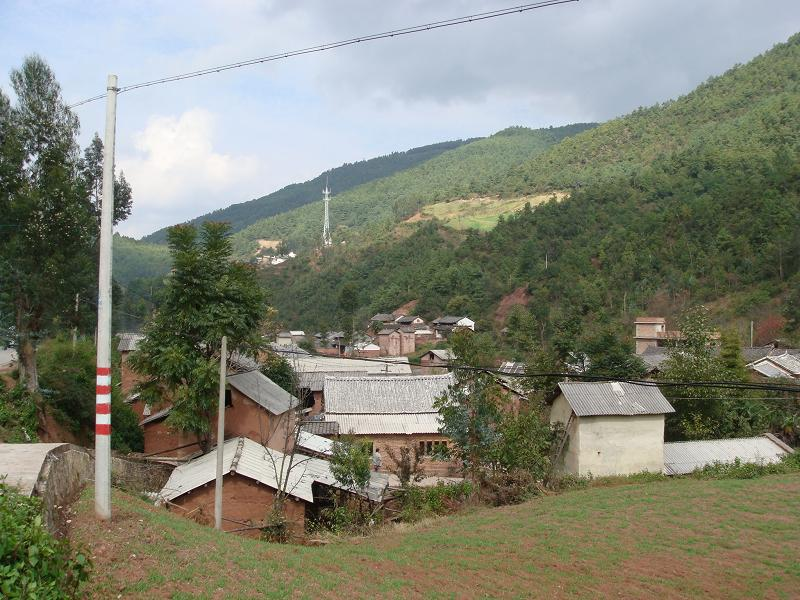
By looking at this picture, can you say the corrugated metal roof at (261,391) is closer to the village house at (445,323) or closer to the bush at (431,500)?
the bush at (431,500)

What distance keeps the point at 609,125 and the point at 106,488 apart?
158356 mm

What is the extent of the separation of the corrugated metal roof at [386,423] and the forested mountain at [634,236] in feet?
40.5

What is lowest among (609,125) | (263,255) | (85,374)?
(85,374)

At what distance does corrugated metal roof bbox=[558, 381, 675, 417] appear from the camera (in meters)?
26.0

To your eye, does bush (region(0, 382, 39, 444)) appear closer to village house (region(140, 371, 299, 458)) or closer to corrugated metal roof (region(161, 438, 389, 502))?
corrugated metal roof (region(161, 438, 389, 502))

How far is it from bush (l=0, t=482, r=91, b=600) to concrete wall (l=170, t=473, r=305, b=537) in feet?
39.0

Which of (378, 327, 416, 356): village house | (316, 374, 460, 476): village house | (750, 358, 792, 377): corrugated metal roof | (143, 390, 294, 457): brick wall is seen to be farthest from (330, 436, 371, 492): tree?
(378, 327, 416, 356): village house

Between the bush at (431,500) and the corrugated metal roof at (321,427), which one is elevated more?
the corrugated metal roof at (321,427)

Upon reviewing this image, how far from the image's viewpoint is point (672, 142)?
5103 inches

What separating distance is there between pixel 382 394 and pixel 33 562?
29.8 metres

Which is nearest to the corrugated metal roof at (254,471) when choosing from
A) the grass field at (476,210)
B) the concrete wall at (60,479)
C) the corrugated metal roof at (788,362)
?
the concrete wall at (60,479)

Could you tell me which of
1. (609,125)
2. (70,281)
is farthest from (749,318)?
(609,125)

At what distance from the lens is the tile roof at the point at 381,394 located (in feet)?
113

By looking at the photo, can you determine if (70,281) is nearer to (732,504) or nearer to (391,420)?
(391,420)
